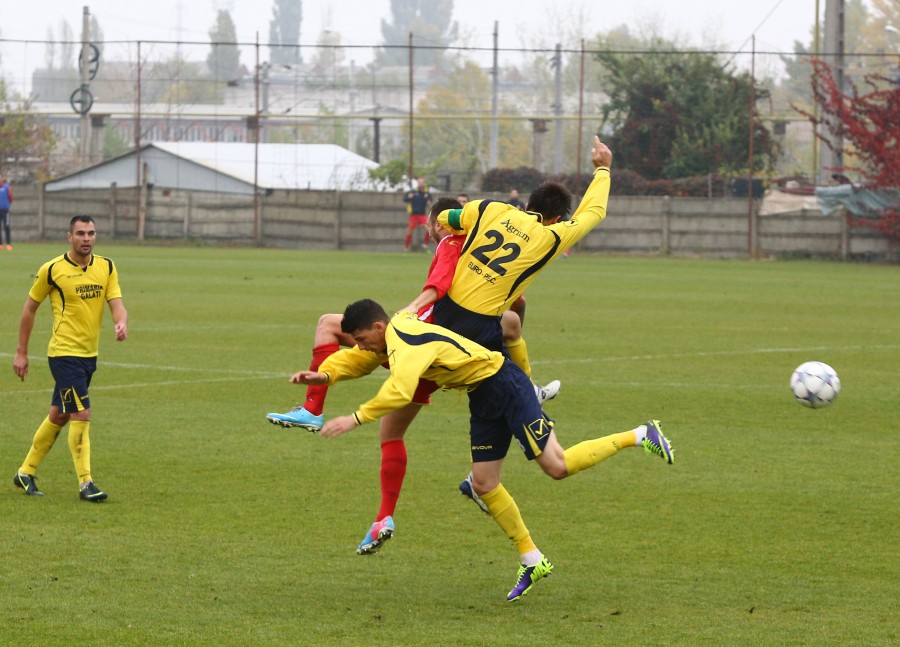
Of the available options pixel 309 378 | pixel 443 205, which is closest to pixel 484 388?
pixel 309 378

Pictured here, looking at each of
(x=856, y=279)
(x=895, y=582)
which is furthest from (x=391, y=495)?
(x=856, y=279)

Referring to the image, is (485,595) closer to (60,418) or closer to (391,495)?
(391,495)

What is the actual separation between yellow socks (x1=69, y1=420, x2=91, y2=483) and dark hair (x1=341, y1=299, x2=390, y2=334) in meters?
2.93

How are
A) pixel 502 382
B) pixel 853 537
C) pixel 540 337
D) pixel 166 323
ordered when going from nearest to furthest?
1. pixel 502 382
2. pixel 853 537
3. pixel 540 337
4. pixel 166 323

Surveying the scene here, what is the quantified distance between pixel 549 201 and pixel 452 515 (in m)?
2.18

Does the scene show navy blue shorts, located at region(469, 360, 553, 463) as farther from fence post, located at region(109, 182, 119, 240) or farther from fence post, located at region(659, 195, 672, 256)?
fence post, located at region(109, 182, 119, 240)

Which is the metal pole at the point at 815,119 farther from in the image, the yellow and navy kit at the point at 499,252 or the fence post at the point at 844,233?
the yellow and navy kit at the point at 499,252

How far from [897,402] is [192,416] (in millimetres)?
6635

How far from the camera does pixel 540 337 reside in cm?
1831

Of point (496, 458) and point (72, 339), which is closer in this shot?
point (496, 458)

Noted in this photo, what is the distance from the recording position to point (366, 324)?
6602 millimetres

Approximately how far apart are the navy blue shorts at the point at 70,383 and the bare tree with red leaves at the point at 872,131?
29412mm

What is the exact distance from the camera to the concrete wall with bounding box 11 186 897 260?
119 ft

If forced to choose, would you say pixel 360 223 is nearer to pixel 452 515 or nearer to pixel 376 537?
pixel 452 515
